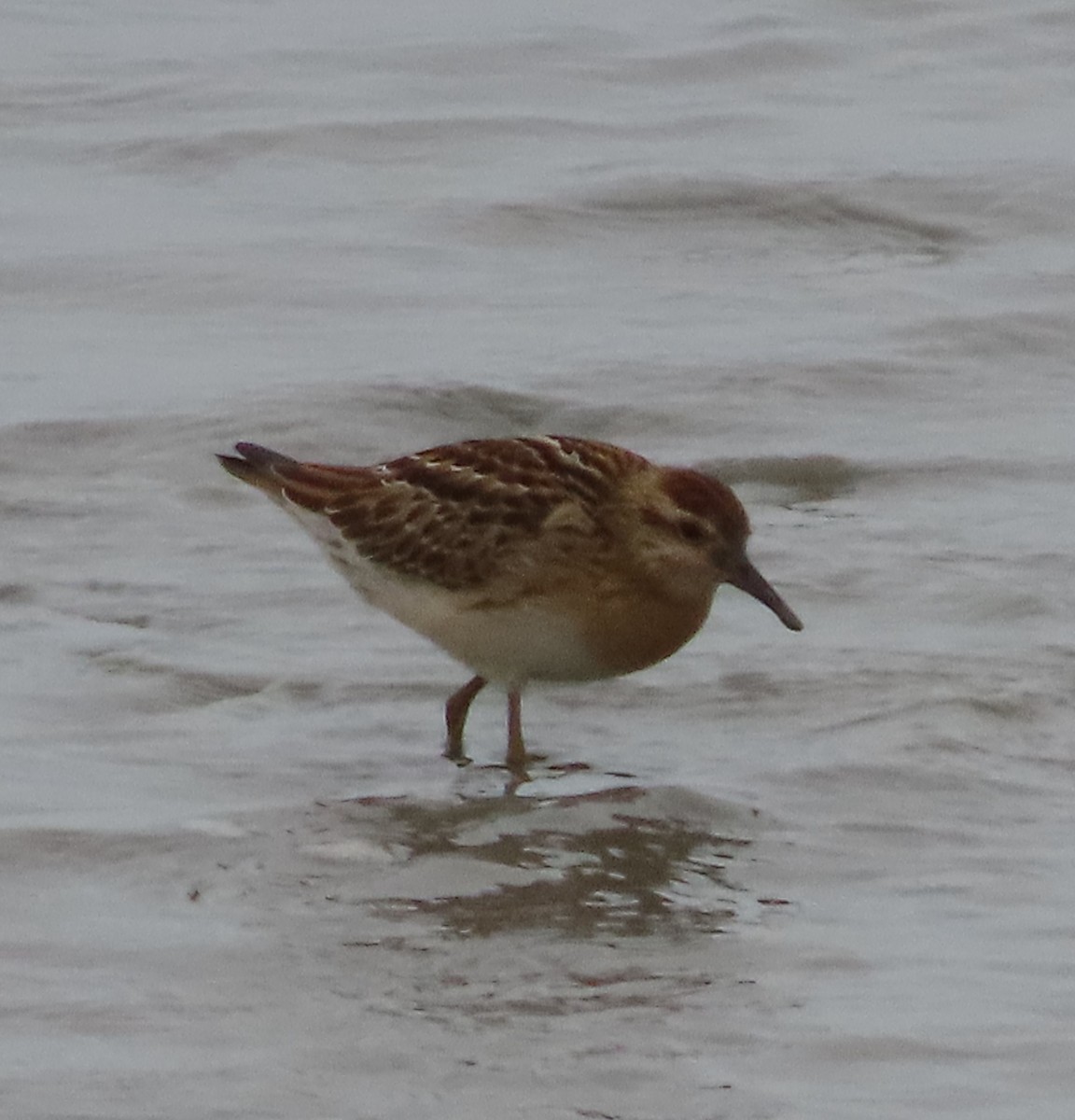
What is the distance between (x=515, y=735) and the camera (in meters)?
8.14

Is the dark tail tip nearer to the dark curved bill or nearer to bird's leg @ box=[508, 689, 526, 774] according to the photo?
bird's leg @ box=[508, 689, 526, 774]

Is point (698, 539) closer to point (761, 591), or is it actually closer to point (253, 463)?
point (761, 591)

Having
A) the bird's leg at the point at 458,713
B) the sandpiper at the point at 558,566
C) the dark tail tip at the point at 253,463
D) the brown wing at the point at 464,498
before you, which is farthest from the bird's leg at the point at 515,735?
the dark tail tip at the point at 253,463

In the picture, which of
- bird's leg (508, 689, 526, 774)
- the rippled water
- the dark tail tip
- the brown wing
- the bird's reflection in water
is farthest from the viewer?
the dark tail tip

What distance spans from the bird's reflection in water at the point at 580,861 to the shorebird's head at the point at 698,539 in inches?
30.6

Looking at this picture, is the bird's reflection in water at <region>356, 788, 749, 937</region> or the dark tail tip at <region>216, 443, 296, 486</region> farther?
the dark tail tip at <region>216, 443, 296, 486</region>

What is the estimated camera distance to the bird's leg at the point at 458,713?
8133mm

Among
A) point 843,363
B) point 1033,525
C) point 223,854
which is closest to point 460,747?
point 223,854

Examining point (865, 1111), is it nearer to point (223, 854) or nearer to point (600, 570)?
point (223, 854)

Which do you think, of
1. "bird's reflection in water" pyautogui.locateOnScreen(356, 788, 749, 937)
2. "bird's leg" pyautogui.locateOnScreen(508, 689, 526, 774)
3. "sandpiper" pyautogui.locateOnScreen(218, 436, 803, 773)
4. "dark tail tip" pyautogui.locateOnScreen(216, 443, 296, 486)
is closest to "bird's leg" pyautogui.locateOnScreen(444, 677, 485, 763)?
"sandpiper" pyautogui.locateOnScreen(218, 436, 803, 773)

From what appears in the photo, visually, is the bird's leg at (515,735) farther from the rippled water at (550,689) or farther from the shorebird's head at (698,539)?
the shorebird's head at (698,539)

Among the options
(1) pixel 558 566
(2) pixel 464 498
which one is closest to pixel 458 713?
(1) pixel 558 566

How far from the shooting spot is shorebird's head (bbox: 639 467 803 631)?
26.8ft

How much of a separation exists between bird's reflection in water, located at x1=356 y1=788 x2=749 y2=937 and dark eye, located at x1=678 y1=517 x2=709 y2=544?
84 cm
